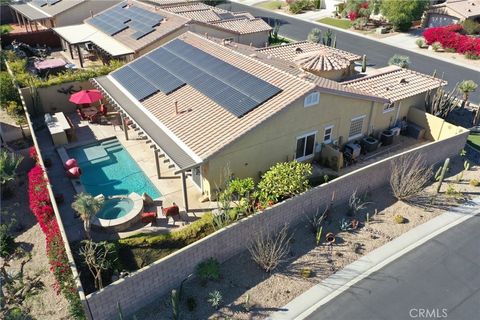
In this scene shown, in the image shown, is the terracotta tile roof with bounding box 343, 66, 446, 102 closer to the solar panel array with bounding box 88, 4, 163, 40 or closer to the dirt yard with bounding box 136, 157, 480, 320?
the dirt yard with bounding box 136, 157, 480, 320

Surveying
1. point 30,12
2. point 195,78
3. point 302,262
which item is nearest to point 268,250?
point 302,262

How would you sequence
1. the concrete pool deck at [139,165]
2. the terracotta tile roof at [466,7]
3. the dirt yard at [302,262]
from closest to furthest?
the dirt yard at [302,262], the concrete pool deck at [139,165], the terracotta tile roof at [466,7]

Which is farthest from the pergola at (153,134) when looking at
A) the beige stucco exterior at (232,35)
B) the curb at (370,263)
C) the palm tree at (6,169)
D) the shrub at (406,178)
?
the beige stucco exterior at (232,35)

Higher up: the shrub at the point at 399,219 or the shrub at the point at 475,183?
the shrub at the point at 475,183

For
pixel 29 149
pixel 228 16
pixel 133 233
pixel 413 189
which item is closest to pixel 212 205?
pixel 133 233

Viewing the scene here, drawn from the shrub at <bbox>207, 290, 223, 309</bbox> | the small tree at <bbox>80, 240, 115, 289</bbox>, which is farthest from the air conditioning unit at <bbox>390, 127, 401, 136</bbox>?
the small tree at <bbox>80, 240, 115, 289</bbox>

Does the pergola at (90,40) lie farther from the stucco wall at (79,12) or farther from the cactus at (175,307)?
the cactus at (175,307)
